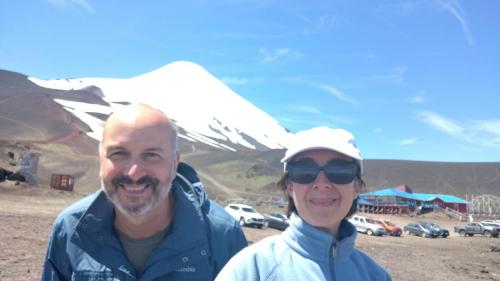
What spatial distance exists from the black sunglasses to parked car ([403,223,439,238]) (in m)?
35.6

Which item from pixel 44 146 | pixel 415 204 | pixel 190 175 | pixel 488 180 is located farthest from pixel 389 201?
pixel 190 175

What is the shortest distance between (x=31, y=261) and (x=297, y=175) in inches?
371

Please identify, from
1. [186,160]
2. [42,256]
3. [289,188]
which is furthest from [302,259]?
[186,160]

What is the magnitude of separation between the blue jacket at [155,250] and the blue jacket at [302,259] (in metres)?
0.51

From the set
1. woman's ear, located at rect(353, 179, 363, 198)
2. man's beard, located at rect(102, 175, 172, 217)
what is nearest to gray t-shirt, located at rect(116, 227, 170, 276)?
man's beard, located at rect(102, 175, 172, 217)

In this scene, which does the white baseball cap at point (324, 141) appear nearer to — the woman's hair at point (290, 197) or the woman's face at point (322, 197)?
the woman's face at point (322, 197)

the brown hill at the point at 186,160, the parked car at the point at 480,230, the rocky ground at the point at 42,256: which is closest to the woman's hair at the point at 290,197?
the rocky ground at the point at 42,256

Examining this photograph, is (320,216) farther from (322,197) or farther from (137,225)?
(137,225)

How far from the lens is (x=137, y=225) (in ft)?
9.18

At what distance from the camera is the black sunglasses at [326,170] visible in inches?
98.3

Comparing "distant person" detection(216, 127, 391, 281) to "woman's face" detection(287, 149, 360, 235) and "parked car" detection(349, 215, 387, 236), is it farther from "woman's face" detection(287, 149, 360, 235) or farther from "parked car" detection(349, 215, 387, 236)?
"parked car" detection(349, 215, 387, 236)

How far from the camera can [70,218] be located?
2.83m

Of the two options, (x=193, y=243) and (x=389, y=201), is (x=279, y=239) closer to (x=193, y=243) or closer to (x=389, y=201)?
(x=193, y=243)

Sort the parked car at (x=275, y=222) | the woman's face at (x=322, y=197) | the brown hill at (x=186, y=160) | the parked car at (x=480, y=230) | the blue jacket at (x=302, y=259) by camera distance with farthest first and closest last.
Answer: the brown hill at (x=186, y=160) < the parked car at (x=480, y=230) < the parked car at (x=275, y=222) < the woman's face at (x=322, y=197) < the blue jacket at (x=302, y=259)
